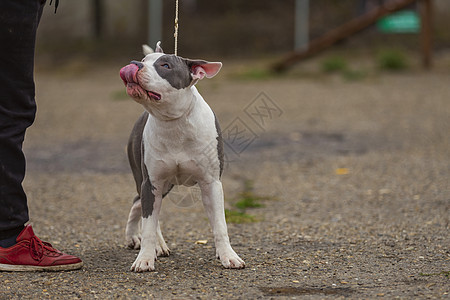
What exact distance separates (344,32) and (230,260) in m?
10.4

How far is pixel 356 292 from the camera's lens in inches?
129

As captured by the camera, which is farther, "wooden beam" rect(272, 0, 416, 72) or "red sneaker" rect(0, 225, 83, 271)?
"wooden beam" rect(272, 0, 416, 72)

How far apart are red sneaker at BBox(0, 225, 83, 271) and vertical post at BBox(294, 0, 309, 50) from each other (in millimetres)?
13626

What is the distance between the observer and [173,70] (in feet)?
11.3

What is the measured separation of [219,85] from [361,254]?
9189mm

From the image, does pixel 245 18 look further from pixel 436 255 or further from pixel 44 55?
pixel 436 255

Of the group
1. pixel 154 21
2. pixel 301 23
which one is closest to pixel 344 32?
pixel 301 23

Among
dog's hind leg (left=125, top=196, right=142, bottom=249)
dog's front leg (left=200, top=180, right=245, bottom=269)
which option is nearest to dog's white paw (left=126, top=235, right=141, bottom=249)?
dog's hind leg (left=125, top=196, right=142, bottom=249)

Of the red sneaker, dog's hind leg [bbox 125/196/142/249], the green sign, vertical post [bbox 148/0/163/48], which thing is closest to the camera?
the red sneaker

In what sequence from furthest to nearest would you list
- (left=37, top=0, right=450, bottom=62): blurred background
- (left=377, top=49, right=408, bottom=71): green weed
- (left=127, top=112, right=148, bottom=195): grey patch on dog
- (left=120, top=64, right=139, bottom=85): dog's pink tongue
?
(left=37, top=0, right=450, bottom=62): blurred background, (left=377, top=49, right=408, bottom=71): green weed, (left=127, top=112, right=148, bottom=195): grey patch on dog, (left=120, top=64, right=139, bottom=85): dog's pink tongue

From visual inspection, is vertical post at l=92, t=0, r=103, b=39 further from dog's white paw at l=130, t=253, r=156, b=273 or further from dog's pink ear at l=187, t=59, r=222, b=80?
dog's white paw at l=130, t=253, r=156, b=273

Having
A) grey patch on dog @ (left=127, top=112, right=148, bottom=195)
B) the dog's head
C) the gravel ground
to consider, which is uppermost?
the dog's head

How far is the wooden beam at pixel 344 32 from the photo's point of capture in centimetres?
1323

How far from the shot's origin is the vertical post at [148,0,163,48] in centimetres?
1573
